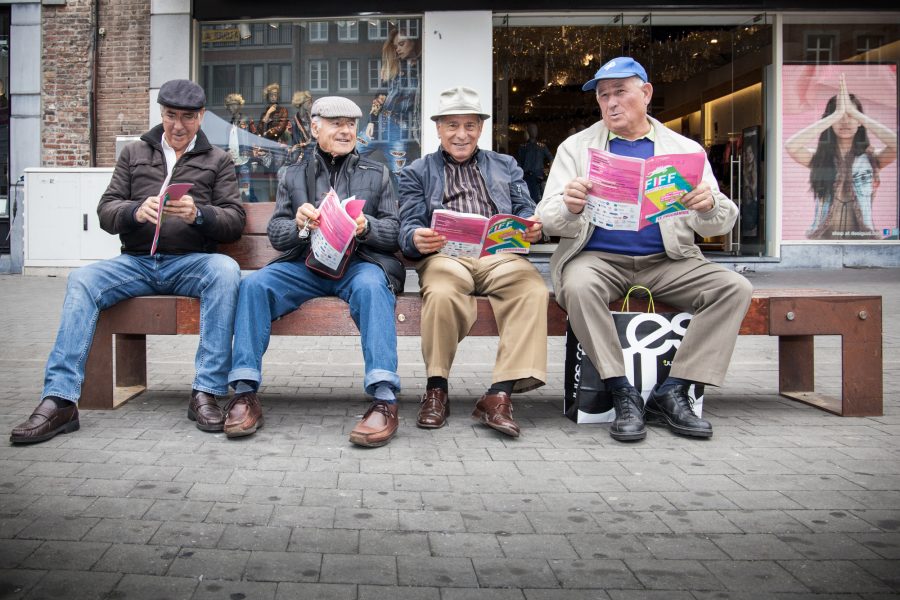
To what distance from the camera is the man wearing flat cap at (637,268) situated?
4.40 m

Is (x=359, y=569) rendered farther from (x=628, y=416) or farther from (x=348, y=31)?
(x=348, y=31)

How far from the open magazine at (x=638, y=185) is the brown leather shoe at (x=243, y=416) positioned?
2.00m

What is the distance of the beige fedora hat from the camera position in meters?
4.83

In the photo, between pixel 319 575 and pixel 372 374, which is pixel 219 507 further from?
pixel 372 374

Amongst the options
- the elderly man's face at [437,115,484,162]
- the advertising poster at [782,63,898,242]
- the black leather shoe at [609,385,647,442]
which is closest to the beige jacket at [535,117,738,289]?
the elderly man's face at [437,115,484,162]

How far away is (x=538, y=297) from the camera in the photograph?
4.50m

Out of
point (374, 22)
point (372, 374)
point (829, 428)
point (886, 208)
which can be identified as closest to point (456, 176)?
point (372, 374)

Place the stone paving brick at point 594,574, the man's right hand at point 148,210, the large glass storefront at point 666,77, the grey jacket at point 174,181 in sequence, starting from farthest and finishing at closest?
the large glass storefront at point 666,77
the grey jacket at point 174,181
the man's right hand at point 148,210
the stone paving brick at point 594,574

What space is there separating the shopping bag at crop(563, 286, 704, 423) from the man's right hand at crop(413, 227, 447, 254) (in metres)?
0.85

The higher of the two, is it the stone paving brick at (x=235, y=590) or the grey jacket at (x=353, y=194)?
the grey jacket at (x=353, y=194)

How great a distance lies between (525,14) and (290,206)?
9993 mm

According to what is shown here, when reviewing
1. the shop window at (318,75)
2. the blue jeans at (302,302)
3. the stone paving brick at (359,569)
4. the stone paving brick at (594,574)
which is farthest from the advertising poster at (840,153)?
the stone paving brick at (359,569)

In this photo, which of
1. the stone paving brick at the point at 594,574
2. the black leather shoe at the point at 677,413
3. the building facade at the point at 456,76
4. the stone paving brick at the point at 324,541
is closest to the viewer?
the stone paving brick at the point at 594,574

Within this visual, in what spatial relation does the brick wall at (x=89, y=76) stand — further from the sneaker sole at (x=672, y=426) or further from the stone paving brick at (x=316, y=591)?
the stone paving brick at (x=316, y=591)
